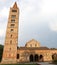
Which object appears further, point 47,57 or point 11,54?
point 47,57

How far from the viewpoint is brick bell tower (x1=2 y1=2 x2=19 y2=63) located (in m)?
53.9

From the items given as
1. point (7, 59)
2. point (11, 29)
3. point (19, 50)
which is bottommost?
point (7, 59)

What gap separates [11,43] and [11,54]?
4539 millimetres

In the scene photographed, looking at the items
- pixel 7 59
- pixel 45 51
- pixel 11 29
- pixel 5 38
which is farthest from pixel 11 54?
pixel 45 51

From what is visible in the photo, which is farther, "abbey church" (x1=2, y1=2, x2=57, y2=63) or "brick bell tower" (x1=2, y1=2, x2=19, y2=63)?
"abbey church" (x1=2, y1=2, x2=57, y2=63)

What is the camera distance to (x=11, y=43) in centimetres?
5588

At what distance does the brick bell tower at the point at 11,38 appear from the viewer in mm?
53894

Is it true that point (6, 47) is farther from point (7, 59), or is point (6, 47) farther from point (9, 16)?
point (9, 16)

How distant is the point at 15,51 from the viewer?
181ft

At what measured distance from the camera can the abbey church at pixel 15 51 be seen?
5444 cm

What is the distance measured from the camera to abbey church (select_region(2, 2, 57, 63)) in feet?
179

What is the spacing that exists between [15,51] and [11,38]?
5.67 meters

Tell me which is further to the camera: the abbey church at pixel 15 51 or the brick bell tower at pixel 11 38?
the abbey church at pixel 15 51

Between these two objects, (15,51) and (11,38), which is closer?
(15,51)
